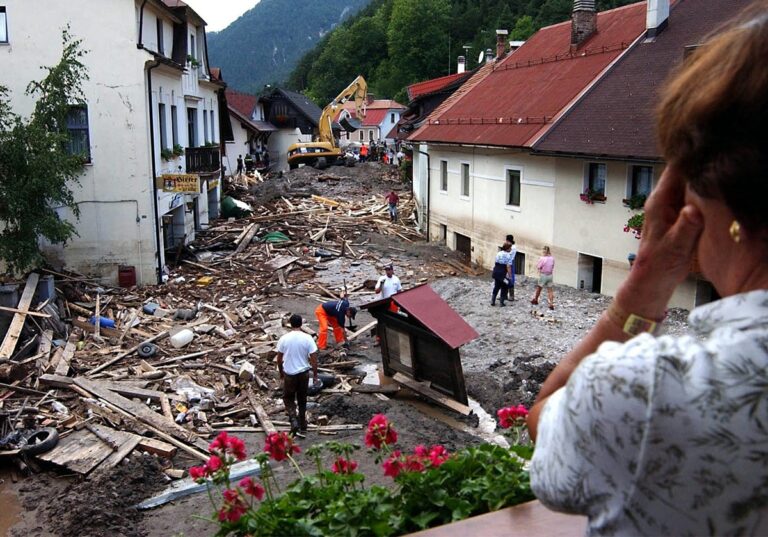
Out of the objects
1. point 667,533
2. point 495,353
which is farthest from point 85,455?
point 667,533

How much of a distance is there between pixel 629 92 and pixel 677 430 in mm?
20803

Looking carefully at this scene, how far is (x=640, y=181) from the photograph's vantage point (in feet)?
60.6

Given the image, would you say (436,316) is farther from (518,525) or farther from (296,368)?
(518,525)

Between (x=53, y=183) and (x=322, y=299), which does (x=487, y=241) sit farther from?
(x=53, y=183)

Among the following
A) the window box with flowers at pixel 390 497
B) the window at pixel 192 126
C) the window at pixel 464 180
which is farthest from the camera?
the window at pixel 192 126

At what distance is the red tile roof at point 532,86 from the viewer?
2284 cm

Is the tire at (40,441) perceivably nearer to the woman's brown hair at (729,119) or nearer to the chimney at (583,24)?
the woman's brown hair at (729,119)

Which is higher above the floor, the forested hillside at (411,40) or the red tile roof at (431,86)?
the forested hillside at (411,40)

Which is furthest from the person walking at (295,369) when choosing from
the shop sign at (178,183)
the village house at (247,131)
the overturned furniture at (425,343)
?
the village house at (247,131)

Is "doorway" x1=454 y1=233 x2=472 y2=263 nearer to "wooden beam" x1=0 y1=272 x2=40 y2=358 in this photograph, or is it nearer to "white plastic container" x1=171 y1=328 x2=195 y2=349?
"white plastic container" x1=171 y1=328 x2=195 y2=349

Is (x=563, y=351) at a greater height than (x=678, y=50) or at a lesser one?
lesser

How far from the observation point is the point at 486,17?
325ft

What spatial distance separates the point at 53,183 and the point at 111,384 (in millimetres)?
6117

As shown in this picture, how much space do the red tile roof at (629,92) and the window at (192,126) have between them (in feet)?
45.6
